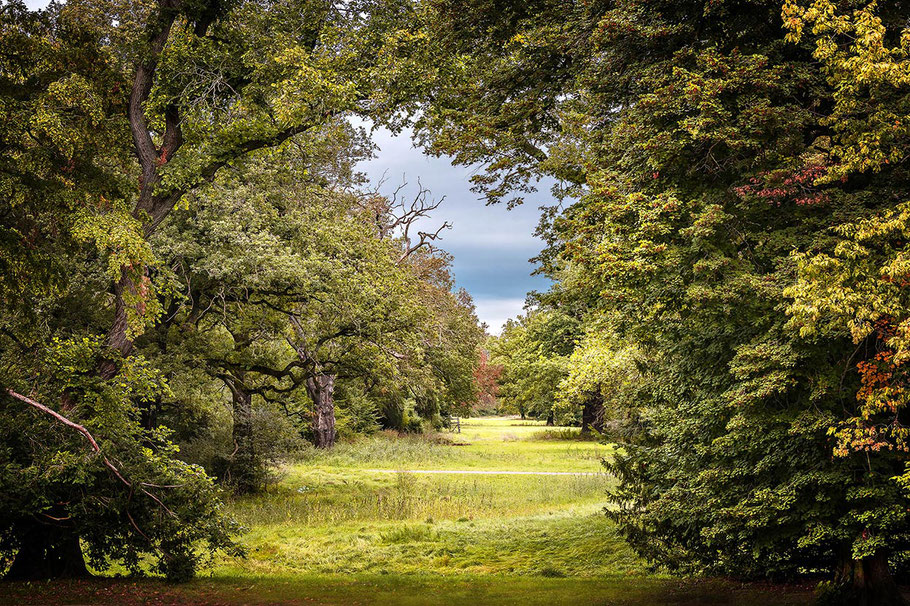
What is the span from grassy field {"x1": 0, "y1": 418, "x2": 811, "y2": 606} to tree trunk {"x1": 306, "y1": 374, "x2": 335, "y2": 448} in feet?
17.7

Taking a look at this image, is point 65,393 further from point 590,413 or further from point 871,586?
point 590,413

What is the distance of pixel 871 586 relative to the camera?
8008 millimetres

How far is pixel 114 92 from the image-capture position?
39.2 ft

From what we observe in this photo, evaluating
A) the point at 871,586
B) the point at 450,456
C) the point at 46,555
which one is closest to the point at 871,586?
the point at 871,586

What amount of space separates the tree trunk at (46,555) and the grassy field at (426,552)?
76 centimetres

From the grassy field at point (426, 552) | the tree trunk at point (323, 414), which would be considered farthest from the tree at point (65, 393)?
the tree trunk at point (323, 414)

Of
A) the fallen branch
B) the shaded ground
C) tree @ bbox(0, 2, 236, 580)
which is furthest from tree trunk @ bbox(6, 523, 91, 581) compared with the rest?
the fallen branch

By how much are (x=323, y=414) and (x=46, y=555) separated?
21.3 meters

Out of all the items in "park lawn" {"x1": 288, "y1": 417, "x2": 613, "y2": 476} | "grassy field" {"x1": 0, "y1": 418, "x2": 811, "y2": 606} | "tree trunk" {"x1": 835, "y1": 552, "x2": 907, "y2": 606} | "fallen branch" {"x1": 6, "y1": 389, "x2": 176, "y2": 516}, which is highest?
"fallen branch" {"x1": 6, "y1": 389, "x2": 176, "y2": 516}

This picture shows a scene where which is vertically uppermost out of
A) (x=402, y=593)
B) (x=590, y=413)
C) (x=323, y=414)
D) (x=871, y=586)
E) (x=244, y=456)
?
(x=323, y=414)

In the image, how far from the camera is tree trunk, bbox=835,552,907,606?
7.95 metres

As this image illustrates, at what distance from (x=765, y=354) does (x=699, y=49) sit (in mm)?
4421

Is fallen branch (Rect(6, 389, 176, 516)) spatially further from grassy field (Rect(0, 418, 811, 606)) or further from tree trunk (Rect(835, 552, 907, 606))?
tree trunk (Rect(835, 552, 907, 606))

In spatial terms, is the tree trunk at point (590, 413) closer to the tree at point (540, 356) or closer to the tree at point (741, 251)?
the tree at point (540, 356)
